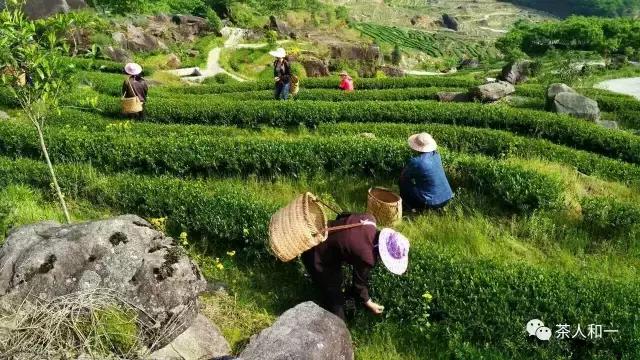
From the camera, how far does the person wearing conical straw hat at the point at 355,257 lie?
19.8 feet

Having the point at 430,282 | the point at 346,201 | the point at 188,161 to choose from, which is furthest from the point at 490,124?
the point at 430,282

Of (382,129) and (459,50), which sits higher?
(382,129)

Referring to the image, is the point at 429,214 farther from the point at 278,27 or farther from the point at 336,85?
the point at 278,27

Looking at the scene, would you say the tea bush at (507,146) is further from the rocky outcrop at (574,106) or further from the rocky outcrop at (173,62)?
the rocky outcrop at (173,62)

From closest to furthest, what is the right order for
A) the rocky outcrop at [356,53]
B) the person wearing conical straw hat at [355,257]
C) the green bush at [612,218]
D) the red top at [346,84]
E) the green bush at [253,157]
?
1. the person wearing conical straw hat at [355,257]
2. the green bush at [612,218]
3. the green bush at [253,157]
4. the red top at [346,84]
5. the rocky outcrop at [356,53]

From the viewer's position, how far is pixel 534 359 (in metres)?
6.03

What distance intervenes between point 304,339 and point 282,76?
14540 mm

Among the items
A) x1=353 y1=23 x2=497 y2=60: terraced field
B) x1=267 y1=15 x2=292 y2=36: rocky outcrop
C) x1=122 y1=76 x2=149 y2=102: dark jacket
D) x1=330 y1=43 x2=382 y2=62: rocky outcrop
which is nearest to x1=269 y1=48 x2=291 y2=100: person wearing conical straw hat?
x1=122 y1=76 x2=149 y2=102: dark jacket

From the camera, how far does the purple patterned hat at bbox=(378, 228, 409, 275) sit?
233 inches

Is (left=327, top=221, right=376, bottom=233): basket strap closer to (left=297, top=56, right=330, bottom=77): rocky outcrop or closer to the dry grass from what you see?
the dry grass

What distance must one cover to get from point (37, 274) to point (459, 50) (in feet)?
310

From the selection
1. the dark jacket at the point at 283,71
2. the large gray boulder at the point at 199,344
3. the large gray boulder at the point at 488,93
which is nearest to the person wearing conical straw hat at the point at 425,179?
the large gray boulder at the point at 199,344

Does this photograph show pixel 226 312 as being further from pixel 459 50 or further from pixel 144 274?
pixel 459 50

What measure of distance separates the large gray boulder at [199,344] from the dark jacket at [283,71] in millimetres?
12941
